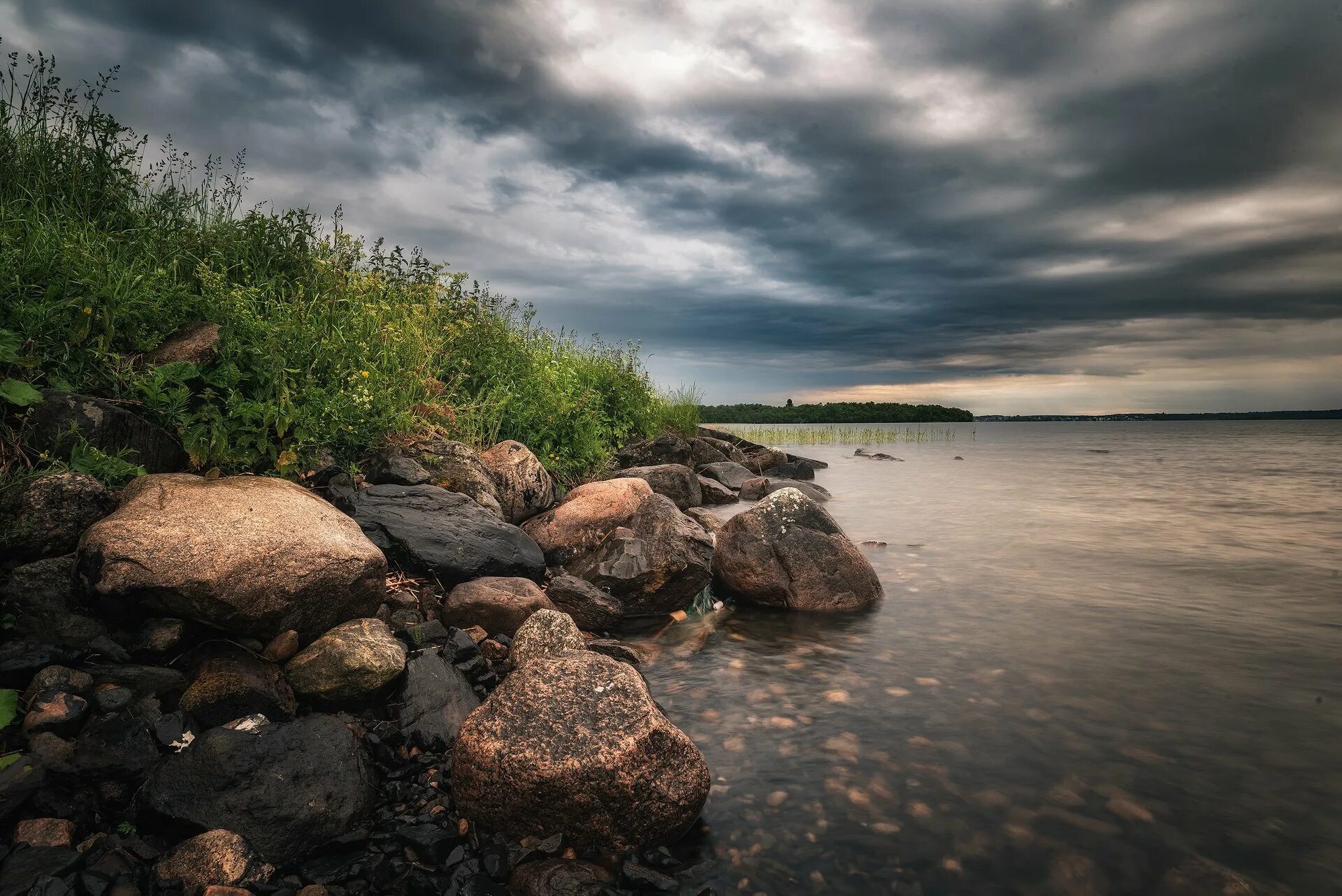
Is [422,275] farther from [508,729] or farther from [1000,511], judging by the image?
[1000,511]

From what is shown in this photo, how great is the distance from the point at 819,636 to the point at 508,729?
4.50m

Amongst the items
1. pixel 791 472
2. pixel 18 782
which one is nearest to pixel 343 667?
pixel 18 782

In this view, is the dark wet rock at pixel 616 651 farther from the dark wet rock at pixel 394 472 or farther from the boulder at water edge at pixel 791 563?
the dark wet rock at pixel 394 472

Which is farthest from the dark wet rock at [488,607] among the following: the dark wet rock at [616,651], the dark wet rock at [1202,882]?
the dark wet rock at [1202,882]

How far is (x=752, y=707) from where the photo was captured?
5.80m

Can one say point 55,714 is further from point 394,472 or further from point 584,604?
point 584,604

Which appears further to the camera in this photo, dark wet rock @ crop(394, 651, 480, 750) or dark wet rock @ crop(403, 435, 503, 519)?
dark wet rock @ crop(403, 435, 503, 519)

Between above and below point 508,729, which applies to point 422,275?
above

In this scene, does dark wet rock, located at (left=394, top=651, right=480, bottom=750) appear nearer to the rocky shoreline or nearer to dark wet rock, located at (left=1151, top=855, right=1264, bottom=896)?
the rocky shoreline

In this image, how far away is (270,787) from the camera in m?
3.82

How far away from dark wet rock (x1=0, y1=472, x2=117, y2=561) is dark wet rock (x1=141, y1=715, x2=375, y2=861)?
2011mm

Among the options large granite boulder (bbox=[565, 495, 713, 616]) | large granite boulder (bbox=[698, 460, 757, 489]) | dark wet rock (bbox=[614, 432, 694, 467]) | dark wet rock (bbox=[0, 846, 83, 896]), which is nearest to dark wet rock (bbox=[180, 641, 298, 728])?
dark wet rock (bbox=[0, 846, 83, 896])

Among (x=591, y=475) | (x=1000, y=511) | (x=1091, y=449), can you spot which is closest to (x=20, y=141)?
(x=591, y=475)

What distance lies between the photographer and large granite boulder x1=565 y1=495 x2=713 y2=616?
8.30 m
